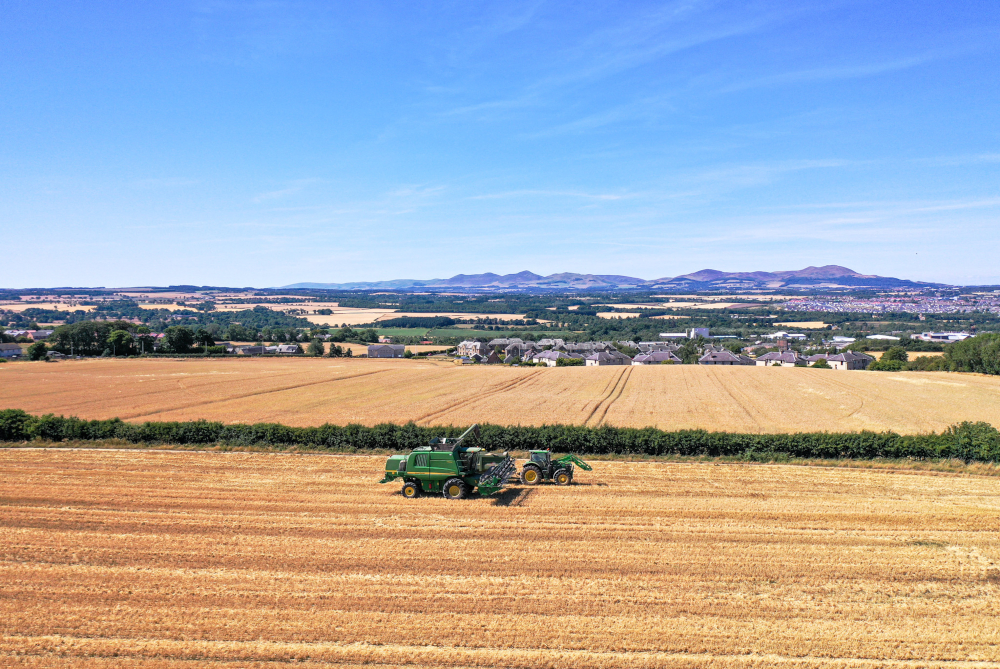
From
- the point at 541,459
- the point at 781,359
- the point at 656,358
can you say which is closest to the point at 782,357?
the point at 781,359

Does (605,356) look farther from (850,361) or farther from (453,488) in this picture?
(453,488)

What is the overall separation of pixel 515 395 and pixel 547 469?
28162mm

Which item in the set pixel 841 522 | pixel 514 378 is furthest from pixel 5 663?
pixel 514 378

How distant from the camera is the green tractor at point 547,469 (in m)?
24.1

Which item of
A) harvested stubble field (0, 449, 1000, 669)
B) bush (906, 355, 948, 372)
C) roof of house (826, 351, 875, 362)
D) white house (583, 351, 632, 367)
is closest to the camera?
harvested stubble field (0, 449, 1000, 669)

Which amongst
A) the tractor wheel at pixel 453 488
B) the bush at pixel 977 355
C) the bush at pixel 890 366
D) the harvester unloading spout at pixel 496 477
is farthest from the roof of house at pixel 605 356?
the tractor wheel at pixel 453 488

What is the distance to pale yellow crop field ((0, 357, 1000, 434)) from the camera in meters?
41.1

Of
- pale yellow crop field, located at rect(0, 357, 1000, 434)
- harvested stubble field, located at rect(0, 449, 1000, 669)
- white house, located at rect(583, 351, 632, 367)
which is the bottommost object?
white house, located at rect(583, 351, 632, 367)

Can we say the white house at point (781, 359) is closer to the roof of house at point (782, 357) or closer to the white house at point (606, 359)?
the roof of house at point (782, 357)

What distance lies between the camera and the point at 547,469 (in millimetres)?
24469

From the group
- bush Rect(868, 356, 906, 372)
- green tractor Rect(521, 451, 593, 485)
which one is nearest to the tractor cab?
green tractor Rect(521, 451, 593, 485)

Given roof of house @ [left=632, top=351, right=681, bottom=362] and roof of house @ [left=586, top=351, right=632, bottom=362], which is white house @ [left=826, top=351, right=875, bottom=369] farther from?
roof of house @ [left=586, top=351, right=632, bottom=362]

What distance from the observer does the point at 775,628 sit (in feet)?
41.5

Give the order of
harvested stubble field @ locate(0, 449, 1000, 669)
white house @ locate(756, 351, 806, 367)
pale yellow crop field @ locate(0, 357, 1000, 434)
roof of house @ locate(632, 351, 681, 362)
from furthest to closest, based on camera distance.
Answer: roof of house @ locate(632, 351, 681, 362), white house @ locate(756, 351, 806, 367), pale yellow crop field @ locate(0, 357, 1000, 434), harvested stubble field @ locate(0, 449, 1000, 669)
